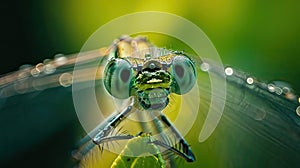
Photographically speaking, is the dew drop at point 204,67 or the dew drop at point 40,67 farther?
the dew drop at point 204,67

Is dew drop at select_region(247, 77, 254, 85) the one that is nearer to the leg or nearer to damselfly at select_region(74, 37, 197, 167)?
damselfly at select_region(74, 37, 197, 167)

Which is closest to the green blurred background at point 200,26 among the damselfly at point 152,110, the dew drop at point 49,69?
the damselfly at point 152,110

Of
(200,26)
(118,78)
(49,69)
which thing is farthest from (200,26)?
(49,69)

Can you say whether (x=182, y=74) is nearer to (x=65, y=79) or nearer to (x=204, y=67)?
(x=204, y=67)

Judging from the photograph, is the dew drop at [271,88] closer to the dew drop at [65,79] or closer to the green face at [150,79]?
the green face at [150,79]

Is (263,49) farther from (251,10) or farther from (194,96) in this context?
(194,96)

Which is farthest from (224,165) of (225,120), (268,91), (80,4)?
(80,4)

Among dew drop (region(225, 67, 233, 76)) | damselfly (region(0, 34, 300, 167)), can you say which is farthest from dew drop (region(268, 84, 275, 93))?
dew drop (region(225, 67, 233, 76))
